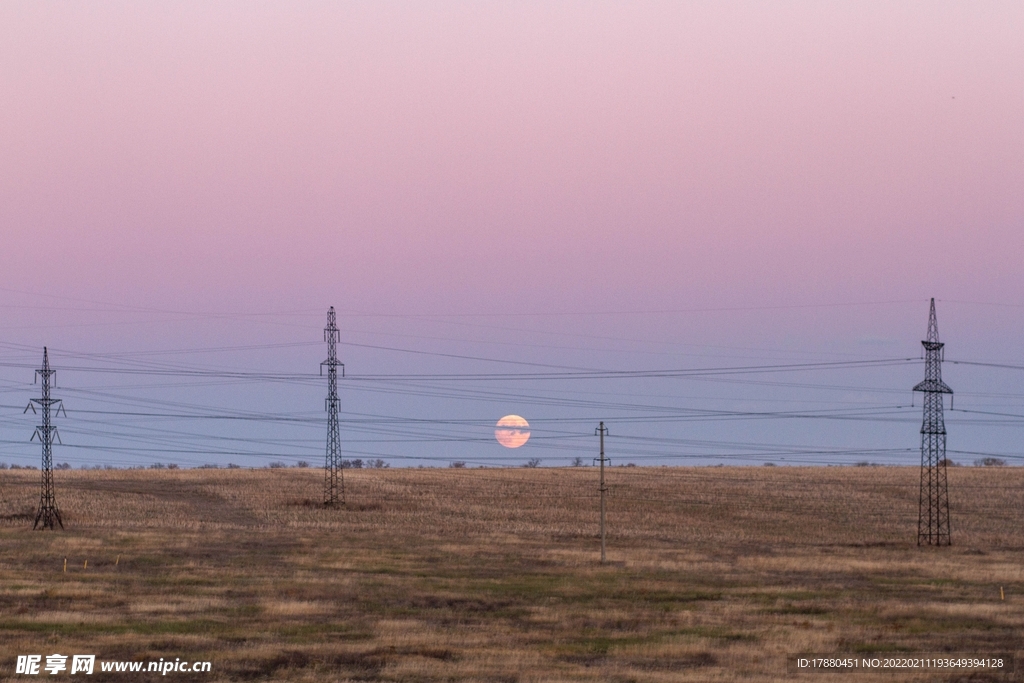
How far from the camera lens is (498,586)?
52.9 meters

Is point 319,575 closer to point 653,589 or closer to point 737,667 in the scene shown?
point 653,589

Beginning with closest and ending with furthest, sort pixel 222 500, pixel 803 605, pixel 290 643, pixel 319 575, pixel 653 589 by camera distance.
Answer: pixel 290 643
pixel 803 605
pixel 653 589
pixel 319 575
pixel 222 500

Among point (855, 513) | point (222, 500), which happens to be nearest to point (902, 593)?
point (855, 513)

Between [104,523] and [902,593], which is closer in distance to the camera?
[902,593]

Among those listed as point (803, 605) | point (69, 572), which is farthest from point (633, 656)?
point (69, 572)

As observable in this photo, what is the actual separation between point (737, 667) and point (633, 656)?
141 inches

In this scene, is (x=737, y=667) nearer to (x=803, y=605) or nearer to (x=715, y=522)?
(x=803, y=605)

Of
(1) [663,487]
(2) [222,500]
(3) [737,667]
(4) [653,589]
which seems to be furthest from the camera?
(1) [663,487]

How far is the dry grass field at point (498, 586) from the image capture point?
35.1m

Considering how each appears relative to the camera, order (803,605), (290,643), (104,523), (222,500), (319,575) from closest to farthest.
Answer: (290,643), (803,605), (319,575), (104,523), (222,500)

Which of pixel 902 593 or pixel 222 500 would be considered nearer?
pixel 902 593

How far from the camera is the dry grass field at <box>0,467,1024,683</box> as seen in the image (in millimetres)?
35094

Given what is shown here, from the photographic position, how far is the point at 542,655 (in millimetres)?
35156

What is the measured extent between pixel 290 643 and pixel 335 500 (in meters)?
71.3
